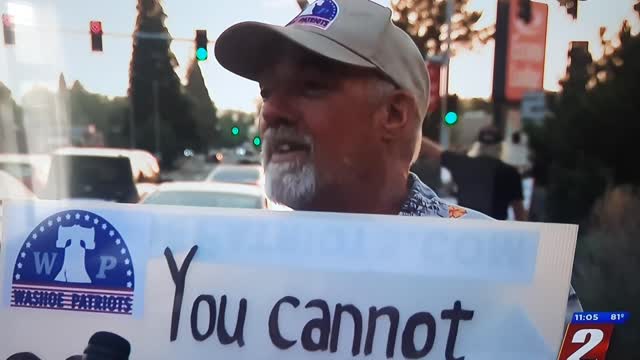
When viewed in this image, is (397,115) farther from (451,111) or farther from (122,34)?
(122,34)

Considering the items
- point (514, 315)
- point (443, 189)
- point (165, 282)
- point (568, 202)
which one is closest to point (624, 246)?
point (568, 202)

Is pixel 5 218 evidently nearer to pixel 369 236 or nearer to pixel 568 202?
pixel 369 236

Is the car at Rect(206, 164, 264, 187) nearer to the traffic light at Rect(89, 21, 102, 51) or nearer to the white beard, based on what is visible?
→ the white beard

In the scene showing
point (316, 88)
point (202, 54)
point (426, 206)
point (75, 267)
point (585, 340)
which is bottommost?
point (585, 340)

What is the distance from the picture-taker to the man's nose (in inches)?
43.4

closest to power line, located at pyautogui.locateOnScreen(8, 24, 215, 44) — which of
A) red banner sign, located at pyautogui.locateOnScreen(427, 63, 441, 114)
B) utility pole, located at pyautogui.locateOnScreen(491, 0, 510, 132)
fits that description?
red banner sign, located at pyautogui.locateOnScreen(427, 63, 441, 114)

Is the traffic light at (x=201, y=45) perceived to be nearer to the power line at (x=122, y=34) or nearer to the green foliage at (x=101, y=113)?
the power line at (x=122, y=34)

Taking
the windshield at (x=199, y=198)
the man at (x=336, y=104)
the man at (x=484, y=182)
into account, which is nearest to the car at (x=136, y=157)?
the windshield at (x=199, y=198)

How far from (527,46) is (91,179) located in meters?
1.40

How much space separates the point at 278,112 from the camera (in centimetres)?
112

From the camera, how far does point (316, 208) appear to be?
1.12 m

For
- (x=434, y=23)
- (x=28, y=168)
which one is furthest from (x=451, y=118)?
(x=28, y=168)

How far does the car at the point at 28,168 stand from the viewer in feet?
4.55

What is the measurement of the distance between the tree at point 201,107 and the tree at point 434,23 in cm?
55
